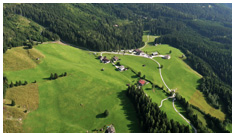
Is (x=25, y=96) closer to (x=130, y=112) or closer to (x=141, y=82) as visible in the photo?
(x=130, y=112)

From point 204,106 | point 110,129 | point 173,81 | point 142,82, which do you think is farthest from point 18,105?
point 204,106

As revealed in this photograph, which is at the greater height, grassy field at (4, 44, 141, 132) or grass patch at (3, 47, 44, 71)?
grass patch at (3, 47, 44, 71)

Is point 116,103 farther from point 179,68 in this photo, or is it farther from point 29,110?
point 179,68

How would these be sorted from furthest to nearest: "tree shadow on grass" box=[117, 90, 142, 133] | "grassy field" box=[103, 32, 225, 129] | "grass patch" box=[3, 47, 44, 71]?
"grass patch" box=[3, 47, 44, 71], "grassy field" box=[103, 32, 225, 129], "tree shadow on grass" box=[117, 90, 142, 133]

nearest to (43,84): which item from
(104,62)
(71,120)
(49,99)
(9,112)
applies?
(49,99)

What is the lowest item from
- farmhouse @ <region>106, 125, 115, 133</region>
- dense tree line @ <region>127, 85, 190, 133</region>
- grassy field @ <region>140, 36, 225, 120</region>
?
grassy field @ <region>140, 36, 225, 120</region>

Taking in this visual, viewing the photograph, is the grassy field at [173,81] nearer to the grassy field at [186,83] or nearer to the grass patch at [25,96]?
the grassy field at [186,83]

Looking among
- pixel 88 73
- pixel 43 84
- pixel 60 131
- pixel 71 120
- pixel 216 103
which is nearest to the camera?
pixel 60 131

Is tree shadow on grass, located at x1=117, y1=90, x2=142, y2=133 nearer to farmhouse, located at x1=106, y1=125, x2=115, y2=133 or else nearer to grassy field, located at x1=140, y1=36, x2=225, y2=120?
farmhouse, located at x1=106, y1=125, x2=115, y2=133

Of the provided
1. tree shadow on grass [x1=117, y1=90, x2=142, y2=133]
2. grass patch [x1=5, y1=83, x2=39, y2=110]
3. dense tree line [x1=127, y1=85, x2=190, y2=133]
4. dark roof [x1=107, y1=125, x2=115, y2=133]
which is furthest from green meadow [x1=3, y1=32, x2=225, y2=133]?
dense tree line [x1=127, y1=85, x2=190, y2=133]
